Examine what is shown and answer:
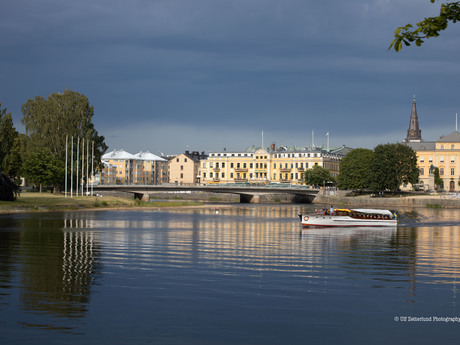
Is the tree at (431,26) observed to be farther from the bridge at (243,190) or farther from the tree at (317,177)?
the tree at (317,177)

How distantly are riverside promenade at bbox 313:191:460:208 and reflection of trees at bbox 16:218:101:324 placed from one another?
105 meters

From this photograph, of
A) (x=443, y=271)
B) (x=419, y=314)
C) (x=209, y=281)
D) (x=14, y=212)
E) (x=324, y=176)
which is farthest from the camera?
(x=324, y=176)

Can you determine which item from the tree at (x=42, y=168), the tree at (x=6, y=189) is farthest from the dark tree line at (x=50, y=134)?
the tree at (x=6, y=189)

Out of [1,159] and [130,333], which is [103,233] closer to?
[130,333]

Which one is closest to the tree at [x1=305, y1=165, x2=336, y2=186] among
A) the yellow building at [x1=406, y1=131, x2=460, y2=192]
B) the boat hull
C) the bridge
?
the bridge

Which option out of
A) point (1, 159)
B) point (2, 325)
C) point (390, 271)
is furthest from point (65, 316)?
point (1, 159)

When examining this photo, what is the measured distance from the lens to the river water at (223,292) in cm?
2012

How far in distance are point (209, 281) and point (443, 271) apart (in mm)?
13440

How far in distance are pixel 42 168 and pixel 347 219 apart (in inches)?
2296

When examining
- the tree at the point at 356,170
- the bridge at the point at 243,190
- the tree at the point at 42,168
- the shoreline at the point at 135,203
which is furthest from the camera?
the tree at the point at 356,170

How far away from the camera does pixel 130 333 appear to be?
1986 cm

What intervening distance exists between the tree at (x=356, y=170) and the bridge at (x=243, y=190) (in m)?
10.2

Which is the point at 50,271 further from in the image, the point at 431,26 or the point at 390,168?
the point at 390,168

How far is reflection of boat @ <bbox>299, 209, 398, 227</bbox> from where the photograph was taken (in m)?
73.5
